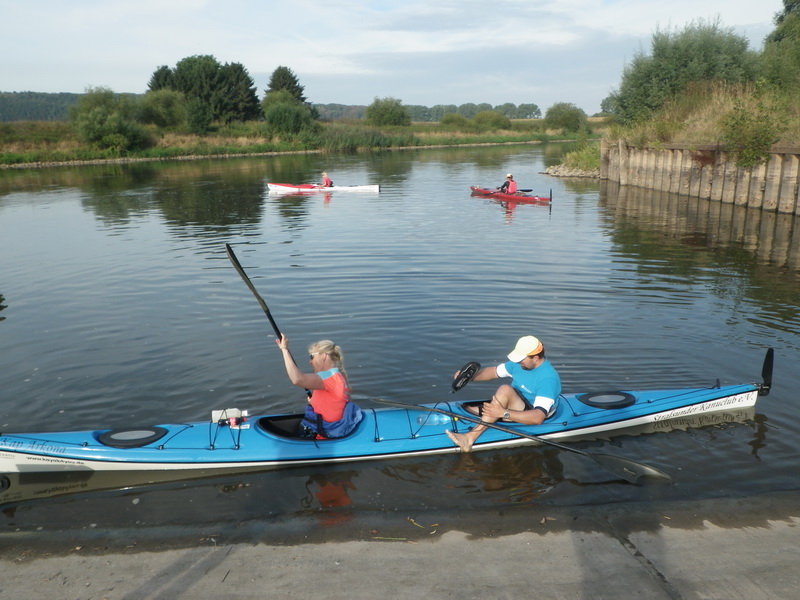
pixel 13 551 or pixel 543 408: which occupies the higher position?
pixel 543 408

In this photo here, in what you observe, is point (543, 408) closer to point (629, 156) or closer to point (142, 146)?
point (629, 156)

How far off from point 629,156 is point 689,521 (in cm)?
2752

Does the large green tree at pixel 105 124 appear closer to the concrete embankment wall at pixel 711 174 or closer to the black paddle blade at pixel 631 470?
the concrete embankment wall at pixel 711 174

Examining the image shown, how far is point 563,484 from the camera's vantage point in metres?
6.38

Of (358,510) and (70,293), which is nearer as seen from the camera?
(358,510)

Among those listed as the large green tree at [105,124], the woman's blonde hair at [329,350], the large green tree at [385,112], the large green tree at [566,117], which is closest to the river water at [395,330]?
the woman's blonde hair at [329,350]

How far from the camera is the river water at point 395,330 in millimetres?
6230

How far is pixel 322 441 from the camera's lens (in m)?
6.57

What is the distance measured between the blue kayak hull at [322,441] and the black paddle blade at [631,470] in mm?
715

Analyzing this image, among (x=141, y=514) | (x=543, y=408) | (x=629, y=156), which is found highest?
(x=629, y=156)

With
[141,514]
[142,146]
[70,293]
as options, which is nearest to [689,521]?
[141,514]

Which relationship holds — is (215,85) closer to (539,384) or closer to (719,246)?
(719,246)

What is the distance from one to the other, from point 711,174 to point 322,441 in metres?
A: 21.1

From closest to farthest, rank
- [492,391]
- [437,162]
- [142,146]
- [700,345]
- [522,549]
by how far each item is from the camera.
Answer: [522,549] < [492,391] < [700,345] < [437,162] < [142,146]
